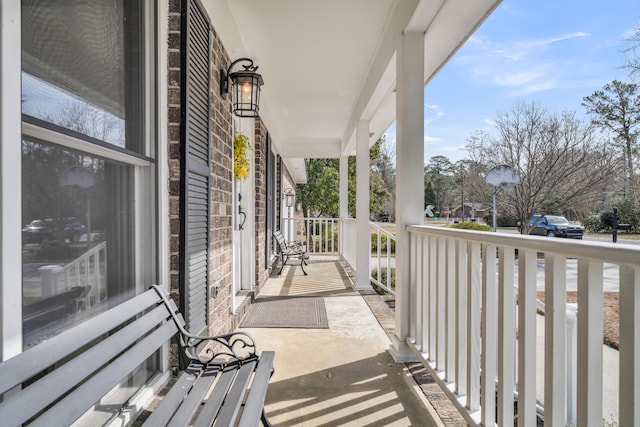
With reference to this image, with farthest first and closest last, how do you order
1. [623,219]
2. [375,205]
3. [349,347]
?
[375,205] < [349,347] < [623,219]

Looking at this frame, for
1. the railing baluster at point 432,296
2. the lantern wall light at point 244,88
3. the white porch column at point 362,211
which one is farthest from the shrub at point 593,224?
the white porch column at point 362,211

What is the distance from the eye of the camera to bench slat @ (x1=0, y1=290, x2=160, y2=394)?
2.67ft

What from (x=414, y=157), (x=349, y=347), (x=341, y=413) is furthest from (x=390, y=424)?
(x=414, y=157)

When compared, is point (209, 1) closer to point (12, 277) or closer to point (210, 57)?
point (210, 57)

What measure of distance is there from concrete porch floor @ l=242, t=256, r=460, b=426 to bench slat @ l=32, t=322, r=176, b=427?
31.6 inches

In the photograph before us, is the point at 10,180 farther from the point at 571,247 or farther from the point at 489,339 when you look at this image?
the point at 489,339

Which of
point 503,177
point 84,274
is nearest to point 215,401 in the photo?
point 84,274

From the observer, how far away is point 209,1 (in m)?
2.33

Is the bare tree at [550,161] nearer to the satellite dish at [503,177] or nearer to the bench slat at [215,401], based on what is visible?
the satellite dish at [503,177]

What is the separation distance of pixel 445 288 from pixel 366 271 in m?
3.02

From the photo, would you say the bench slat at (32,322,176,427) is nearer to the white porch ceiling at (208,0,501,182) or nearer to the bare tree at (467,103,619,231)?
the bare tree at (467,103,619,231)

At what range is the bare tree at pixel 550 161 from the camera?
5.29ft

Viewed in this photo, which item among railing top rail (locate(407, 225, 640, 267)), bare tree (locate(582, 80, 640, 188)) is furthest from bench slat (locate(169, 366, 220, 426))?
bare tree (locate(582, 80, 640, 188))

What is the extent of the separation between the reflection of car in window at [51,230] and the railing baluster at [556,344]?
1475 millimetres
